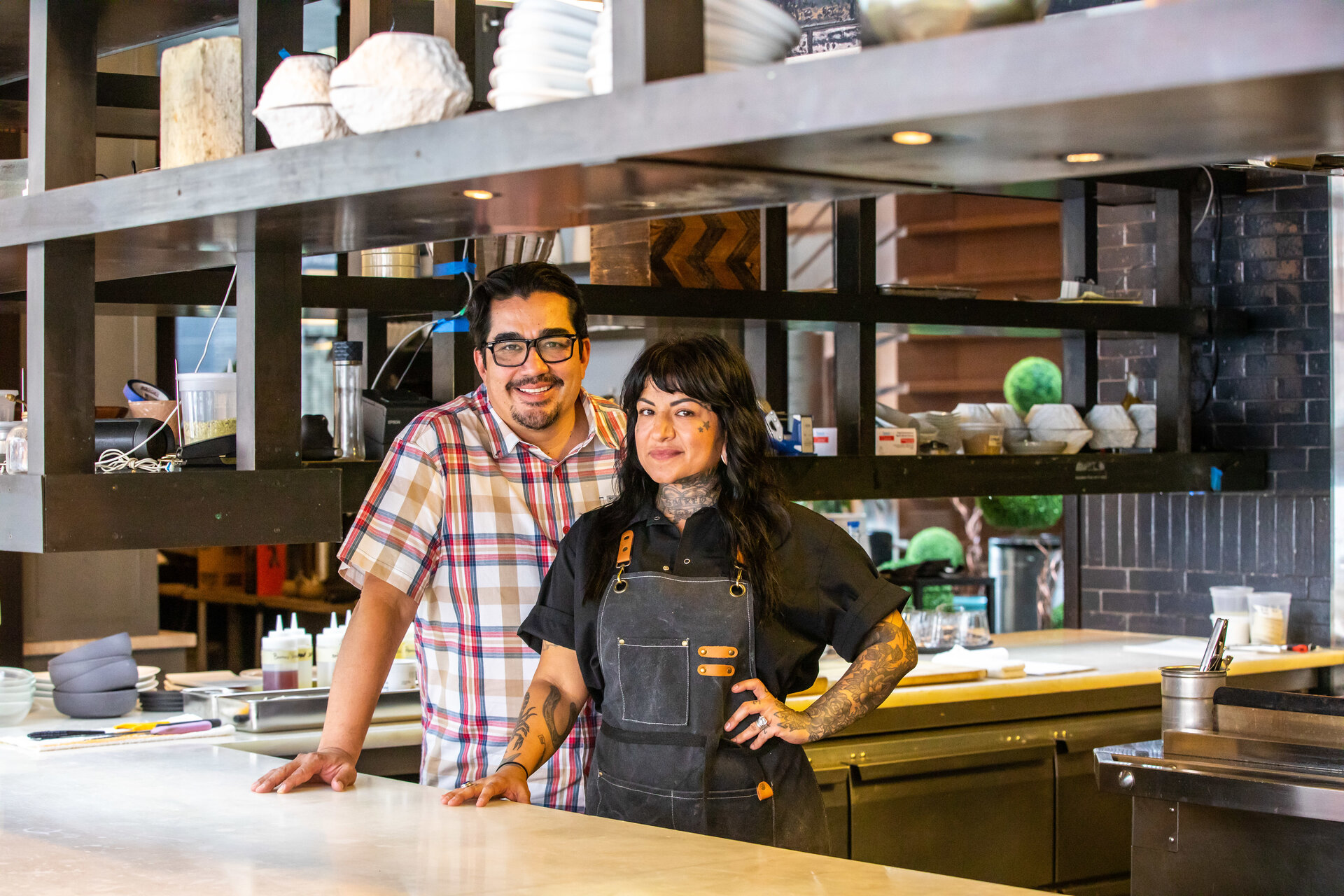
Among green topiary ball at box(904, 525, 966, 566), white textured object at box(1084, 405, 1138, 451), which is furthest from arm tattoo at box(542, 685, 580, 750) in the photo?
green topiary ball at box(904, 525, 966, 566)

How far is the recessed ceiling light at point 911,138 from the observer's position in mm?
1302

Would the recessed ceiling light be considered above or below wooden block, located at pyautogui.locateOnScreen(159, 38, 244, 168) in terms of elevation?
below

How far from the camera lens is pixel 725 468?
8.95ft

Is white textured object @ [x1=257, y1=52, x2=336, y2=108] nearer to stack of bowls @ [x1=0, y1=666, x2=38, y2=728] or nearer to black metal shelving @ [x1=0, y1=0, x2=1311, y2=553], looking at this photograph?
black metal shelving @ [x1=0, y1=0, x2=1311, y2=553]

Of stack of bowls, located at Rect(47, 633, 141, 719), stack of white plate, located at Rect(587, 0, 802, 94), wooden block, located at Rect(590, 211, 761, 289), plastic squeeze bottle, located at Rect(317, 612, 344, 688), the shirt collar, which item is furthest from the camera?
wooden block, located at Rect(590, 211, 761, 289)

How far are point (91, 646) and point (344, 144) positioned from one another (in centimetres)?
242

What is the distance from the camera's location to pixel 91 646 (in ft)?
Result: 12.1

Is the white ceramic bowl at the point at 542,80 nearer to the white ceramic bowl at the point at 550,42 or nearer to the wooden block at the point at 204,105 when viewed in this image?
the white ceramic bowl at the point at 550,42

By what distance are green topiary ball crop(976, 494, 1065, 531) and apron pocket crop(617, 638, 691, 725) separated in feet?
15.8

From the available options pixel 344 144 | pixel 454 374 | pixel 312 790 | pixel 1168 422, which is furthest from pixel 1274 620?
pixel 344 144

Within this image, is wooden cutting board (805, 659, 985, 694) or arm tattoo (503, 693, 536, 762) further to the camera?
wooden cutting board (805, 659, 985, 694)

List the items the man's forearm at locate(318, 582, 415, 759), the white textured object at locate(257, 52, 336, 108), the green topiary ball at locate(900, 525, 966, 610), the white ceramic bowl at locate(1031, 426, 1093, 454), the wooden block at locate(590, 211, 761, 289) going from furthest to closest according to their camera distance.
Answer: the green topiary ball at locate(900, 525, 966, 610) < the white ceramic bowl at locate(1031, 426, 1093, 454) < the wooden block at locate(590, 211, 761, 289) < the man's forearm at locate(318, 582, 415, 759) < the white textured object at locate(257, 52, 336, 108)

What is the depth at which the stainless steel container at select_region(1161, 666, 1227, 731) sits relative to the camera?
345 centimetres

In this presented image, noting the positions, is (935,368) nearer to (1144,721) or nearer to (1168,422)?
(1168,422)
